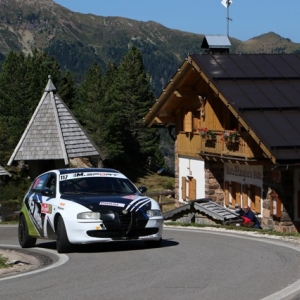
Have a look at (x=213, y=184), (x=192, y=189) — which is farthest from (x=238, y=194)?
(x=192, y=189)

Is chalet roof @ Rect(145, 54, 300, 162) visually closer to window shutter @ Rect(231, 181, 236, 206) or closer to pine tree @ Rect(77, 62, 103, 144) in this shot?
window shutter @ Rect(231, 181, 236, 206)

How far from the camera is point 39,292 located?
32.3 feet

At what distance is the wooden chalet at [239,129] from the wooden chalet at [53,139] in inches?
184

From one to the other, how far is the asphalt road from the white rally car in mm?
300

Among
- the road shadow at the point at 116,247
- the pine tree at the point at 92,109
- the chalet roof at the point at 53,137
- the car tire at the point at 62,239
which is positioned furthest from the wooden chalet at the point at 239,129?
the pine tree at the point at 92,109

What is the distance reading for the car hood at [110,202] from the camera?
14.2 m

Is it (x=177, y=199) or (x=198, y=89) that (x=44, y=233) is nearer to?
(x=198, y=89)

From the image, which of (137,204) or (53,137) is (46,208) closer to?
(137,204)

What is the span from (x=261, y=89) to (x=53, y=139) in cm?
848

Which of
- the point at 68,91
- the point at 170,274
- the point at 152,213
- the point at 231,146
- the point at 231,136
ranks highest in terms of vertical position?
the point at 68,91

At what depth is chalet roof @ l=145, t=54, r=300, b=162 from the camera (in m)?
27.7

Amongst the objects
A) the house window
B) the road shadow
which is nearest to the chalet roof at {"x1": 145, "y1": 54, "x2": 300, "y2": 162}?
the house window

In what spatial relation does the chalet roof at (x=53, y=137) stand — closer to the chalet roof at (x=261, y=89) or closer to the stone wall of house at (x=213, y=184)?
the chalet roof at (x=261, y=89)

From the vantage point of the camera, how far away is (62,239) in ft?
47.4
